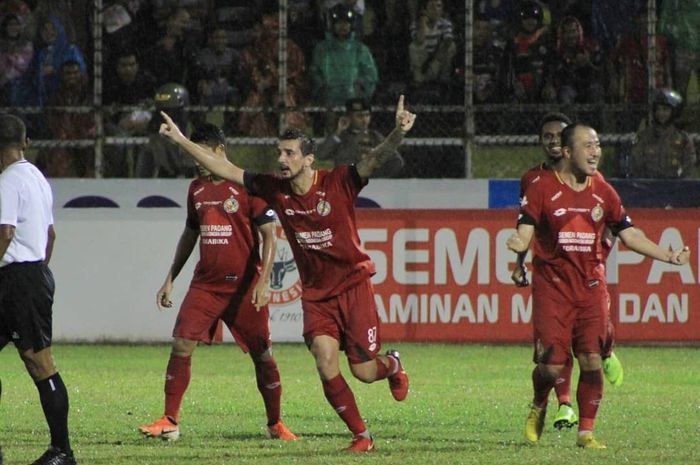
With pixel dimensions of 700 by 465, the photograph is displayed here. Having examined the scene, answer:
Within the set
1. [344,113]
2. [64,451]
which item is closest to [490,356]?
[344,113]

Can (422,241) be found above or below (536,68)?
below

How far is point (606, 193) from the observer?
996 centimetres

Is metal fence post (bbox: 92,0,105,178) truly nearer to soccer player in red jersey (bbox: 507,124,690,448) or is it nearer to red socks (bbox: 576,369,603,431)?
soccer player in red jersey (bbox: 507,124,690,448)

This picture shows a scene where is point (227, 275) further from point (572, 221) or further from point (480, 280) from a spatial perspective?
point (480, 280)

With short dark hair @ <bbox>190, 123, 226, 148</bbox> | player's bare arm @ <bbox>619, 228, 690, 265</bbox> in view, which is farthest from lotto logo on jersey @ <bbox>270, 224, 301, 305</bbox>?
player's bare arm @ <bbox>619, 228, 690, 265</bbox>

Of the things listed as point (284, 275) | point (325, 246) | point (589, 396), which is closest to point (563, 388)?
point (589, 396)

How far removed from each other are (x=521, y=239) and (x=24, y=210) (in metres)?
3.07

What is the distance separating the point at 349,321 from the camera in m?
9.91

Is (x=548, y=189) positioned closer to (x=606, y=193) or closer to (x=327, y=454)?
(x=606, y=193)

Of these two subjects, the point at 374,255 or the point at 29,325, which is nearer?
the point at 29,325

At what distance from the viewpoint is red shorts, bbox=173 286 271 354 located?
35.4 ft

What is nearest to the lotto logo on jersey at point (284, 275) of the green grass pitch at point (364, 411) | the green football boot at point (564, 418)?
the green grass pitch at point (364, 411)

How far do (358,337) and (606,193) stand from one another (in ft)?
6.13

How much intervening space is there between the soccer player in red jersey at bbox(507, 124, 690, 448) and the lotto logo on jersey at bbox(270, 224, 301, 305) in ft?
27.4
